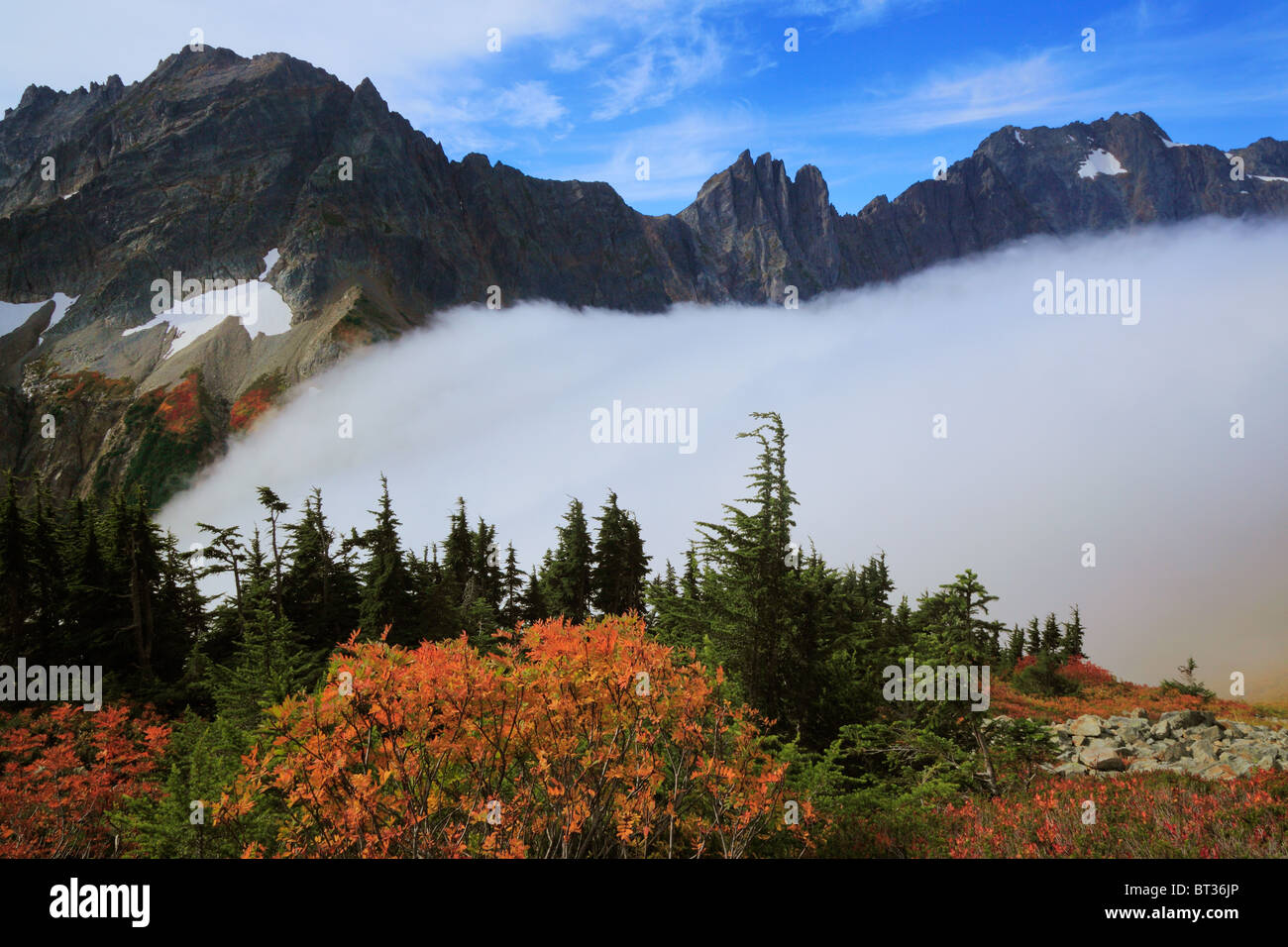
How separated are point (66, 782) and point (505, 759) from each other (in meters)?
16.5

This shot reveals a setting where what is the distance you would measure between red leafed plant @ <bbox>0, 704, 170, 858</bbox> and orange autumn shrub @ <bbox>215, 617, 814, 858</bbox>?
30.1ft

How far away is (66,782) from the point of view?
17.8 m

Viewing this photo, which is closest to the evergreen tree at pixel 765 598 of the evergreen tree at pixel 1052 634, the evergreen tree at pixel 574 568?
the evergreen tree at pixel 574 568

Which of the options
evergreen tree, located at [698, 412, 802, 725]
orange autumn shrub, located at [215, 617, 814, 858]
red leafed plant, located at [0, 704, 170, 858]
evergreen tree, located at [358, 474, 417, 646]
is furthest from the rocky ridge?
evergreen tree, located at [358, 474, 417, 646]

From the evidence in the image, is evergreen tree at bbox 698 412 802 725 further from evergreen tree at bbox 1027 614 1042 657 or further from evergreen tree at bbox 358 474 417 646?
evergreen tree at bbox 1027 614 1042 657

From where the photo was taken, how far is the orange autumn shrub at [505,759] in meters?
9.03

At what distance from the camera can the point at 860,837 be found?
12.5 meters

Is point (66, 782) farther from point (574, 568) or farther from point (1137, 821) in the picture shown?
point (574, 568)

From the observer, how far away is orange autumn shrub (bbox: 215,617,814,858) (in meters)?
9.03

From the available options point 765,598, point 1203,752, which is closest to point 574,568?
point 765,598

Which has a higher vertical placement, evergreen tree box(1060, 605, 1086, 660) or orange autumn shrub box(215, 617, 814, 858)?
orange autumn shrub box(215, 617, 814, 858)

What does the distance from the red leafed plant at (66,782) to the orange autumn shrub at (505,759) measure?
30.1 feet
